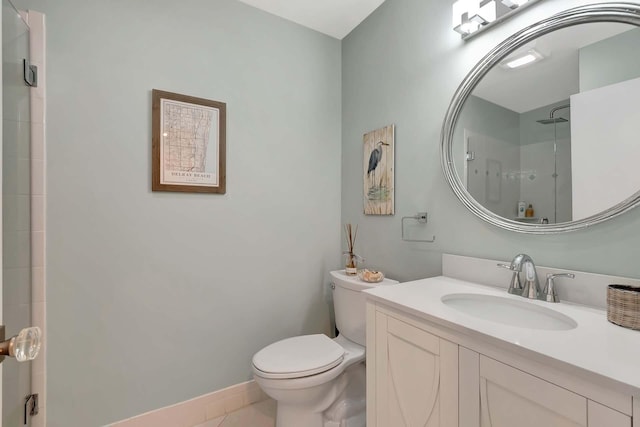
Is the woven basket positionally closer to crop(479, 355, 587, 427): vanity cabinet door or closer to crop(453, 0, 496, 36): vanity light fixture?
crop(479, 355, 587, 427): vanity cabinet door

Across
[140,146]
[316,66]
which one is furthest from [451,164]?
[140,146]

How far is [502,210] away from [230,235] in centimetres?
140

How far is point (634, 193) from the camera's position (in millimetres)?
843

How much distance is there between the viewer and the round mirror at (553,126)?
876mm

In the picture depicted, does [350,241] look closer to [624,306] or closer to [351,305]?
[351,305]

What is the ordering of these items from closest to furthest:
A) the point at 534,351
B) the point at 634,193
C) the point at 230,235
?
the point at 534,351, the point at 634,193, the point at 230,235

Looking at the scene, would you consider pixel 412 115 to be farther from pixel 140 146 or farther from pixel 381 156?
pixel 140 146

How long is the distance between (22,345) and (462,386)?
1.05 m

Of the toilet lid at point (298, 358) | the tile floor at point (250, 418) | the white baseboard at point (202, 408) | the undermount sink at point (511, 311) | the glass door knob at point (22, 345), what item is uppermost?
the glass door knob at point (22, 345)

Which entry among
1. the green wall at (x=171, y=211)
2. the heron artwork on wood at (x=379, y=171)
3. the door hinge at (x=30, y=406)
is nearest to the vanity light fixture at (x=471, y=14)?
the heron artwork on wood at (x=379, y=171)

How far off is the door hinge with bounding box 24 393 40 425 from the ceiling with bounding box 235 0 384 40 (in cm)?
228

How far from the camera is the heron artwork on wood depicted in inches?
65.2

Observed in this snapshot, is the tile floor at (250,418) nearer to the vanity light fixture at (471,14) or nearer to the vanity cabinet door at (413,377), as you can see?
the vanity cabinet door at (413,377)

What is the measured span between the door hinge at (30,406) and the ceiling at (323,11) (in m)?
2.28
